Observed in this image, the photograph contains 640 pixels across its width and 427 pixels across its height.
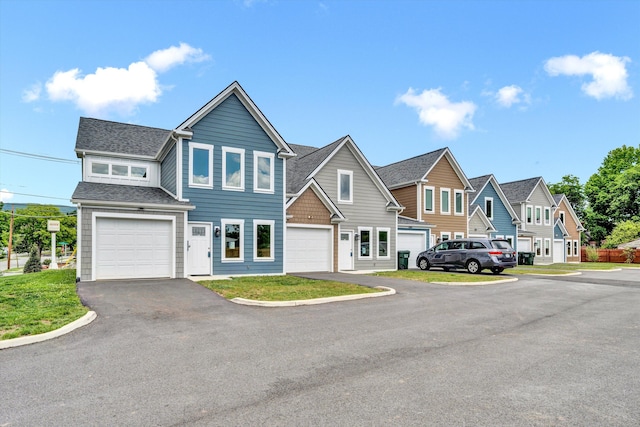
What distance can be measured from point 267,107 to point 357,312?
12241 millimetres

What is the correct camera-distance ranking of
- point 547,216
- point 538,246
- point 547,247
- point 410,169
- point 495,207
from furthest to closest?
point 547,216, point 547,247, point 538,246, point 495,207, point 410,169

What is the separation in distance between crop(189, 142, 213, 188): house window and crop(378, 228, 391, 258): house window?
1106 centimetres

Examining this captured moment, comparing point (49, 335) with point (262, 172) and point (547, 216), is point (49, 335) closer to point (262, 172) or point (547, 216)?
point (262, 172)

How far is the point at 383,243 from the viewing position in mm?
23547

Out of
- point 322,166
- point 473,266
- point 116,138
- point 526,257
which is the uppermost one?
point 116,138

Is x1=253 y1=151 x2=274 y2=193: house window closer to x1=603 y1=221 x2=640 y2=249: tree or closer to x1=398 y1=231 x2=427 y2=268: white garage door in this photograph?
x1=398 y1=231 x2=427 y2=268: white garage door

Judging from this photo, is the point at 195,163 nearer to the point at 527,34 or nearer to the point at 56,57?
the point at 56,57

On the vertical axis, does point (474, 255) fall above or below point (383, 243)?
below

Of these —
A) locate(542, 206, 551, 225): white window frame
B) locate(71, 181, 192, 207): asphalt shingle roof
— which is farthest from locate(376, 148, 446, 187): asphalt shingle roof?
locate(542, 206, 551, 225): white window frame

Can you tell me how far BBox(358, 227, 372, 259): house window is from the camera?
74.7ft

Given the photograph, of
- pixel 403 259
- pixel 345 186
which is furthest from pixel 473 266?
pixel 345 186

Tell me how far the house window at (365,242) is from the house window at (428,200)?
6706 mm

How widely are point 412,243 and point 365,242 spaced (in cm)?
447

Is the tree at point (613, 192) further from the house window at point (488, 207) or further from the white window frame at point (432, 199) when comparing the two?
the white window frame at point (432, 199)
